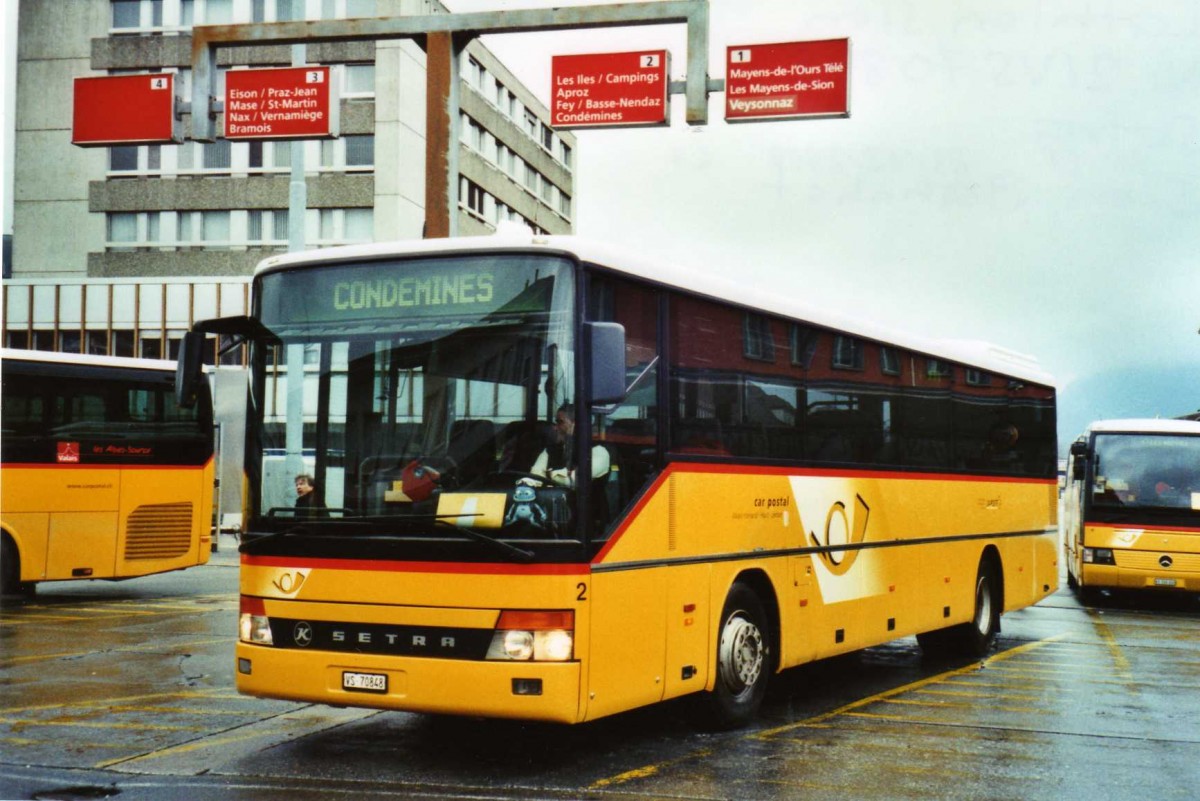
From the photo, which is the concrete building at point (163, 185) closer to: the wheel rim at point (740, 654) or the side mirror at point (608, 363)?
the wheel rim at point (740, 654)

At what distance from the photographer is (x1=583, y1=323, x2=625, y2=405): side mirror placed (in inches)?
300

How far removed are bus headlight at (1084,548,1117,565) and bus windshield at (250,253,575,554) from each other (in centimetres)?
1495

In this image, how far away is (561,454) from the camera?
7.76 meters

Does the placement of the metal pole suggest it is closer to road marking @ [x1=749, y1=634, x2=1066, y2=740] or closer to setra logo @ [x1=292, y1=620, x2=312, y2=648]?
road marking @ [x1=749, y1=634, x2=1066, y2=740]

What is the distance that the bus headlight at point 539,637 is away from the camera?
7.64 metres

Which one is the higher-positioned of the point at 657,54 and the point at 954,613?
the point at 657,54

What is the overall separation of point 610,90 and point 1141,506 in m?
10.7

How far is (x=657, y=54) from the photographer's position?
14688 millimetres

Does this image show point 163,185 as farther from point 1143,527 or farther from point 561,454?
point 561,454

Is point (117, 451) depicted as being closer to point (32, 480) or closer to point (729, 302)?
point (32, 480)

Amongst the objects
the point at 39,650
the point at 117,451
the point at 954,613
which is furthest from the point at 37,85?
the point at 954,613

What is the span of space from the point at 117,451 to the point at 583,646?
13408mm

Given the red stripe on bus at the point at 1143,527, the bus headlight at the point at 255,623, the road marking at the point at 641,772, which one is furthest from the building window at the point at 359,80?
the road marking at the point at 641,772

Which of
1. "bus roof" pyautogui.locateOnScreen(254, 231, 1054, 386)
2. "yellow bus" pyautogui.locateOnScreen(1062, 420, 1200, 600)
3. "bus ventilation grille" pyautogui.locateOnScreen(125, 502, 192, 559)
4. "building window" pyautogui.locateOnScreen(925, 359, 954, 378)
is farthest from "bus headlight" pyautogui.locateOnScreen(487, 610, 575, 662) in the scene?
"yellow bus" pyautogui.locateOnScreen(1062, 420, 1200, 600)
